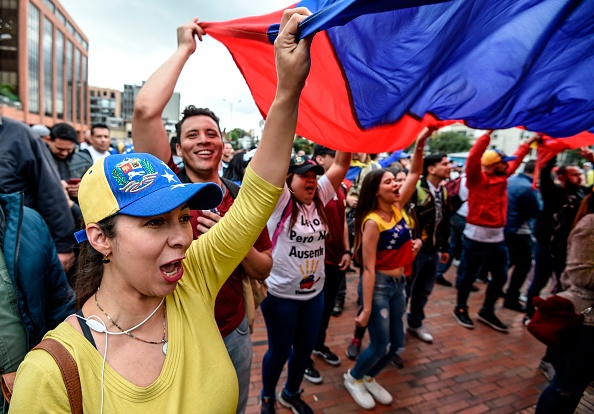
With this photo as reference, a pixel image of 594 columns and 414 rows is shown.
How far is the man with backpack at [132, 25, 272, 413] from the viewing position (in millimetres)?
1629

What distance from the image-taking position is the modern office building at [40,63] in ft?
132

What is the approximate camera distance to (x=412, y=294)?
4.30 meters

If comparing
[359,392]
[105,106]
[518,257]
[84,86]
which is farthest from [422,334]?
[105,106]

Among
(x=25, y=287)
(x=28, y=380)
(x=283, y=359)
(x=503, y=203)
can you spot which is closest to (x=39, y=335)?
(x=25, y=287)

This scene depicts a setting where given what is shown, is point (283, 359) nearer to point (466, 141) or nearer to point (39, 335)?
point (39, 335)

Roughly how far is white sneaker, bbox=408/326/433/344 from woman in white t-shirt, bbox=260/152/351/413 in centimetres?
201

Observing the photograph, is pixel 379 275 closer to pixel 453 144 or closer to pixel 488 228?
pixel 488 228

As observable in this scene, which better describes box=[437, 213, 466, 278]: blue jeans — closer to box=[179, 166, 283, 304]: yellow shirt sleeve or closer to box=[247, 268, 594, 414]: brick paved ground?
box=[247, 268, 594, 414]: brick paved ground

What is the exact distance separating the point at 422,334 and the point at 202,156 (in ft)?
11.9

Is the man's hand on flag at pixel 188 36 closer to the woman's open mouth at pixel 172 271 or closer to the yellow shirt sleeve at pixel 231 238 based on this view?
the yellow shirt sleeve at pixel 231 238

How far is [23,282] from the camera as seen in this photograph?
1.42m

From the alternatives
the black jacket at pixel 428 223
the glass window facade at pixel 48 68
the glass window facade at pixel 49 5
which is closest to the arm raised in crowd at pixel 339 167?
the black jacket at pixel 428 223

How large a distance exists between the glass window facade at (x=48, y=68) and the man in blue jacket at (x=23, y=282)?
196 ft

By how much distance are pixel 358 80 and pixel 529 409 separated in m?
3.42
